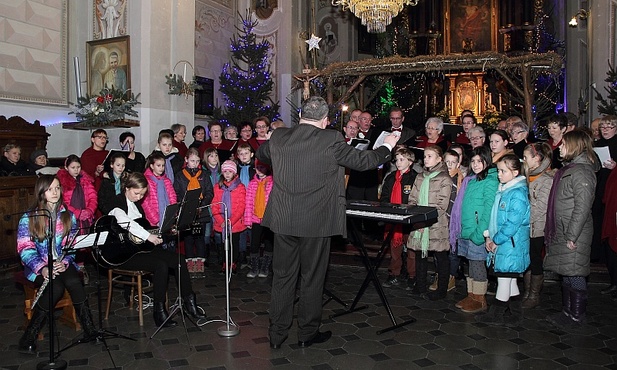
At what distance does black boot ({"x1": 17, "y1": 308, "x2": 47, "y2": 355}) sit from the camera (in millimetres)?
4645

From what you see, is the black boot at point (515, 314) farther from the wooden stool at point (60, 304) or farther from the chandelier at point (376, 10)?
the chandelier at point (376, 10)

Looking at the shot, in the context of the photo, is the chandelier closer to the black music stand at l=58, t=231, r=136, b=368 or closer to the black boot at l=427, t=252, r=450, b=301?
the black boot at l=427, t=252, r=450, b=301

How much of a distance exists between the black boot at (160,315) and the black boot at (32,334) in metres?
0.96

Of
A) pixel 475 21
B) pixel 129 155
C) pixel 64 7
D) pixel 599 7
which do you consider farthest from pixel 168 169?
pixel 475 21

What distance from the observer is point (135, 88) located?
9.48 metres

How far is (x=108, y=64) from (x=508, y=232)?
7.49 metres

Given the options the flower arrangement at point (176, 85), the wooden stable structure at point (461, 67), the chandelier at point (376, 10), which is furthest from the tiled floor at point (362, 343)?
the chandelier at point (376, 10)

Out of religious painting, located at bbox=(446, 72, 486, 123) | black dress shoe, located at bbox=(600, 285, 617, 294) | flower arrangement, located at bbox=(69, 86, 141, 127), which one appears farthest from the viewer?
religious painting, located at bbox=(446, 72, 486, 123)

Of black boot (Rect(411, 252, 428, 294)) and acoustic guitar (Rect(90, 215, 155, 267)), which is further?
black boot (Rect(411, 252, 428, 294))

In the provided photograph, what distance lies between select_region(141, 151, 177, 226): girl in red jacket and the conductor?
2.47 metres

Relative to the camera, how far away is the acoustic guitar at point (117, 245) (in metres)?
4.64

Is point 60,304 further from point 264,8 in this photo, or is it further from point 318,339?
point 264,8

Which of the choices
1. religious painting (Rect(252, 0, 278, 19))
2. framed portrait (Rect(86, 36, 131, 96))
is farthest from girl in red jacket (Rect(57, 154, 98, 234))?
religious painting (Rect(252, 0, 278, 19))

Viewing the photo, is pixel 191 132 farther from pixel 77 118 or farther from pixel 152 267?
pixel 152 267
